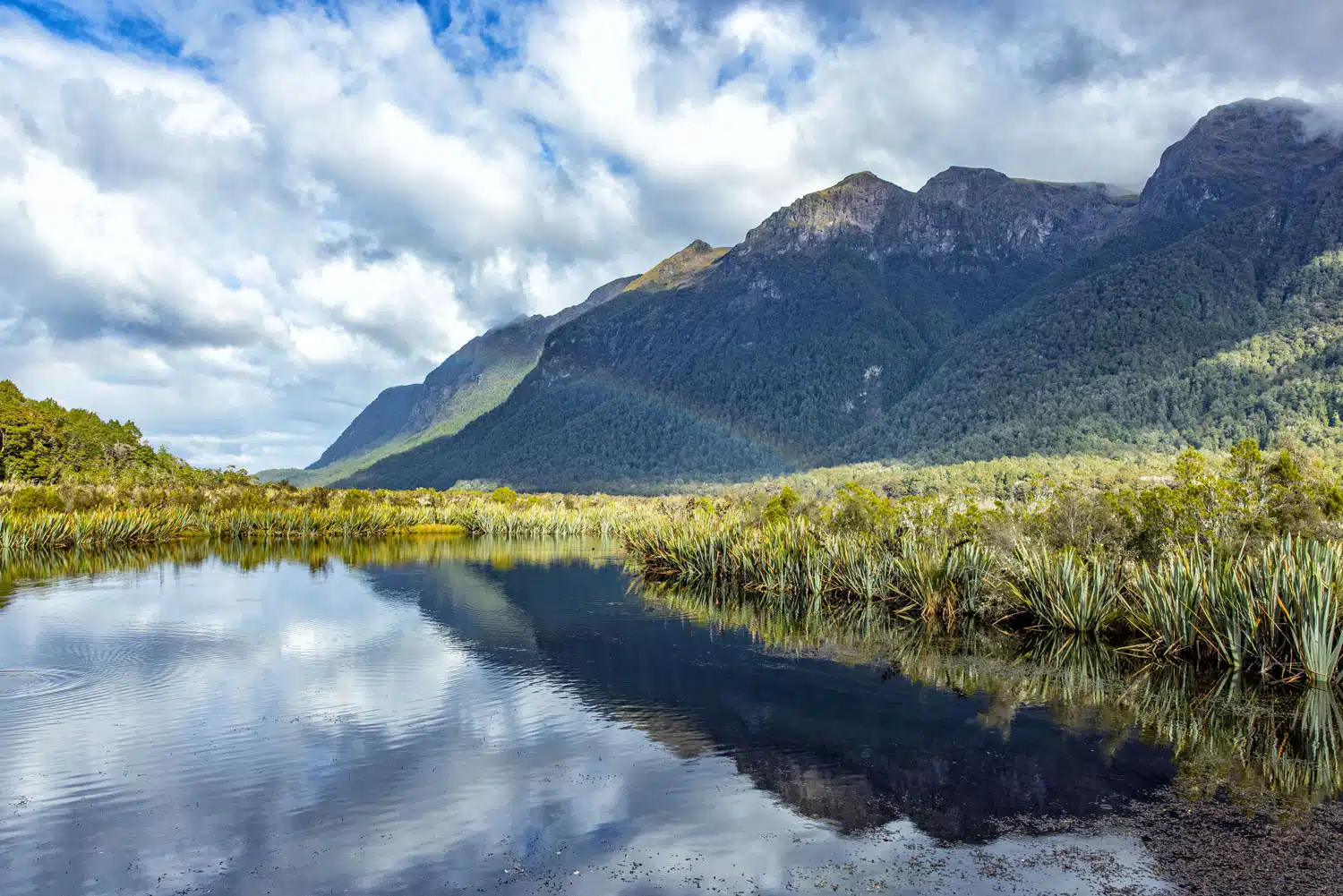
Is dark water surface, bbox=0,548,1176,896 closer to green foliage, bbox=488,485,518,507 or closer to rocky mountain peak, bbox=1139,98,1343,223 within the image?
green foliage, bbox=488,485,518,507

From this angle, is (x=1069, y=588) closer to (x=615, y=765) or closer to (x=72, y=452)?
(x=615, y=765)

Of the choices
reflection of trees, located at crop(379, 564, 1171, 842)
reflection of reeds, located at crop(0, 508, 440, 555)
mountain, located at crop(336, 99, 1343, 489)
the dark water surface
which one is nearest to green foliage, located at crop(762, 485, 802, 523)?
reflection of trees, located at crop(379, 564, 1171, 842)

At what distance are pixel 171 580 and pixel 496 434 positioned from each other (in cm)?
15167

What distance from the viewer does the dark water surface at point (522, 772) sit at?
640 centimetres

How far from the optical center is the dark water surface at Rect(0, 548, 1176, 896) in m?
6.40

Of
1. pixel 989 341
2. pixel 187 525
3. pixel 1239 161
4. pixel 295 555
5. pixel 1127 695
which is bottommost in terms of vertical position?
pixel 1127 695

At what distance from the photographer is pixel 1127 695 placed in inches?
470

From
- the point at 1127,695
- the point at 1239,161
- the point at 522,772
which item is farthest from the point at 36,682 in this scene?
the point at 1239,161

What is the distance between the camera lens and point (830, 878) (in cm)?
623

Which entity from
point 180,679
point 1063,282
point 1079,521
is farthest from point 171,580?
point 1063,282

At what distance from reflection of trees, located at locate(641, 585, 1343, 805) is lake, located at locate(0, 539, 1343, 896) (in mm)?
67

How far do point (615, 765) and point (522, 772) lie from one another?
0.98m

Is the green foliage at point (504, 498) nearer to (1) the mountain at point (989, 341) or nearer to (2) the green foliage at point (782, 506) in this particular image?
(2) the green foliage at point (782, 506)

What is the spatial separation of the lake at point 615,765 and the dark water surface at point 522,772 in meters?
0.04
